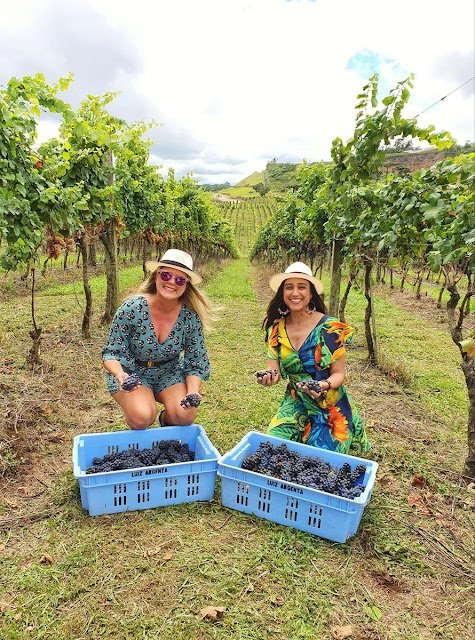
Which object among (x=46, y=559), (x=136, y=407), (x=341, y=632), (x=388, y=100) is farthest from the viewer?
(x=388, y=100)

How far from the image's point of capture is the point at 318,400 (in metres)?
3.62

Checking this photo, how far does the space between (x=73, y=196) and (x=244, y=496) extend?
3.93 m

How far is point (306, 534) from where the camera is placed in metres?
2.87

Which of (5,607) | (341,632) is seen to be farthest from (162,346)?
(341,632)

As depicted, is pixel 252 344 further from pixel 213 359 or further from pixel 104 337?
pixel 104 337

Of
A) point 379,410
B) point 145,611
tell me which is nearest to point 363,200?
point 379,410

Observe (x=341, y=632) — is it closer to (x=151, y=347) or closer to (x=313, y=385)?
(x=313, y=385)

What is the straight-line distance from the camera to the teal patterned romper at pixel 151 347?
139 inches

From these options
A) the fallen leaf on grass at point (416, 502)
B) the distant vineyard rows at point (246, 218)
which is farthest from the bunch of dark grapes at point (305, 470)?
the distant vineyard rows at point (246, 218)

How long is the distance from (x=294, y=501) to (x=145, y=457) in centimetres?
112

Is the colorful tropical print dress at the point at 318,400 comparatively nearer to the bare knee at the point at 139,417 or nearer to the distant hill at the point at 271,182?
the bare knee at the point at 139,417

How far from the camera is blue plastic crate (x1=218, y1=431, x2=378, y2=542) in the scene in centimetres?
274

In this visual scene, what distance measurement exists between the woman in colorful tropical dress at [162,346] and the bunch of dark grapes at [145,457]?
0.90 feet

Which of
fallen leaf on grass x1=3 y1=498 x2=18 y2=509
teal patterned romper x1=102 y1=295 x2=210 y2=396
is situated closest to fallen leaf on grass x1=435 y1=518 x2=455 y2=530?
teal patterned romper x1=102 y1=295 x2=210 y2=396
